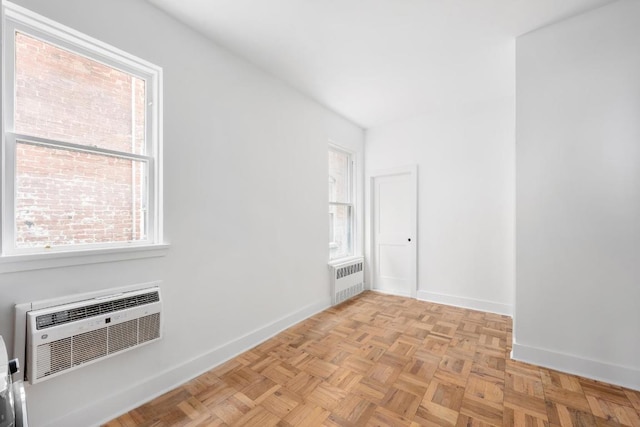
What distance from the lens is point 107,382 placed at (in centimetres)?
174

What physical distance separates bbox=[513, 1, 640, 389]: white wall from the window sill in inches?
122

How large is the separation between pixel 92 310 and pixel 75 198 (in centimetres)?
72

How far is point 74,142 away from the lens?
1712 millimetres

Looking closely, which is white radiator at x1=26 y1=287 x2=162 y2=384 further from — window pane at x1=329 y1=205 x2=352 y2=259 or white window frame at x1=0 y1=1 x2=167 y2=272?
window pane at x1=329 y1=205 x2=352 y2=259

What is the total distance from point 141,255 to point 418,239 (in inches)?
145

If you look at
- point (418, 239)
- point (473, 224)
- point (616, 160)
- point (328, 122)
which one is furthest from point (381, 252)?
point (616, 160)

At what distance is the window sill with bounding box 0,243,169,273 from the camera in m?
1.42

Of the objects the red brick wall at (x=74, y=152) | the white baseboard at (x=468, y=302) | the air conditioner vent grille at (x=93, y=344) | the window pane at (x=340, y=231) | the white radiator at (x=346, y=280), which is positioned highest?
the red brick wall at (x=74, y=152)

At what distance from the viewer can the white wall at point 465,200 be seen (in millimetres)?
3570

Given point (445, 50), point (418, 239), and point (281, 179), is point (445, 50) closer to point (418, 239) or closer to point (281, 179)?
point (281, 179)

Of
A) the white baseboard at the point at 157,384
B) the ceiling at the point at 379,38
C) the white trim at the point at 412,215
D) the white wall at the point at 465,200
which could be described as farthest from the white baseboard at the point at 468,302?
the ceiling at the point at 379,38

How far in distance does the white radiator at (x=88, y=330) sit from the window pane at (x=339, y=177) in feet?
9.52

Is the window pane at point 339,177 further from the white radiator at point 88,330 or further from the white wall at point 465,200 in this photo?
the white radiator at point 88,330

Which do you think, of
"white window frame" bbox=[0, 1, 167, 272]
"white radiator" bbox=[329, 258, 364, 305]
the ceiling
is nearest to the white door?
"white radiator" bbox=[329, 258, 364, 305]
